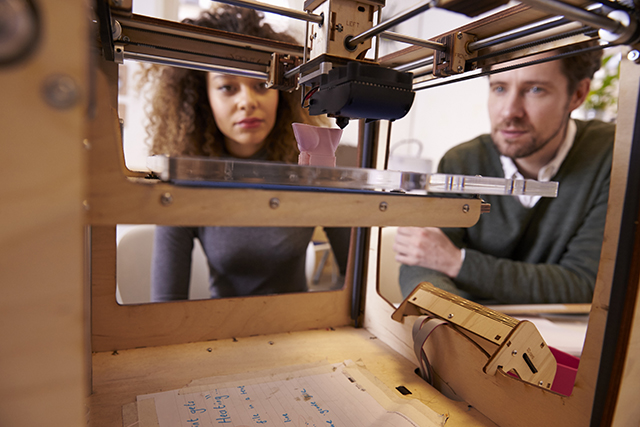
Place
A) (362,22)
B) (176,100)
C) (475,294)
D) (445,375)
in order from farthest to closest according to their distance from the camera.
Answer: (475,294), (176,100), (445,375), (362,22)

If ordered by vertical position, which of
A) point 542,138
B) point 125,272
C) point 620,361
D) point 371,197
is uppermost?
point 542,138

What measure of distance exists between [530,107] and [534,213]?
417mm

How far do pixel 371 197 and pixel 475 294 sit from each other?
126 centimetres

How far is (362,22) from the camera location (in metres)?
0.51

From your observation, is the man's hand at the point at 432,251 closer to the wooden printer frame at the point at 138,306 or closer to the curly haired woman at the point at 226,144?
the curly haired woman at the point at 226,144

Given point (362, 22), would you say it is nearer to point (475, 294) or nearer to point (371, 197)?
point (371, 197)

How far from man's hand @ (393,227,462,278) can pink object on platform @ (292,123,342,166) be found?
3.07 feet

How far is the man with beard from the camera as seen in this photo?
1.43 m

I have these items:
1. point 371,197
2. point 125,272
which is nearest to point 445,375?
point 371,197

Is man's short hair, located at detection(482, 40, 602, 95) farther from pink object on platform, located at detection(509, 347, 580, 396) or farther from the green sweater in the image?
pink object on platform, located at detection(509, 347, 580, 396)

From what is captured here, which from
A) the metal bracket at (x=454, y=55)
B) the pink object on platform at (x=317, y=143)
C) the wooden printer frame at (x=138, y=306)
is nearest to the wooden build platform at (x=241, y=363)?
the wooden printer frame at (x=138, y=306)

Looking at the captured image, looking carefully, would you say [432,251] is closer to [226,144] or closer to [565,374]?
[565,374]

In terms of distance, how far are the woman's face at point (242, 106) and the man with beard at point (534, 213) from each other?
2.17 feet

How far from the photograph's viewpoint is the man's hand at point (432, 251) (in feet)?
4.71
